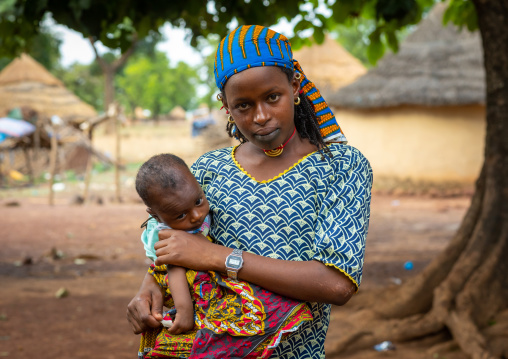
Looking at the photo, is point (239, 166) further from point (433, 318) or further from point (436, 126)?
point (436, 126)

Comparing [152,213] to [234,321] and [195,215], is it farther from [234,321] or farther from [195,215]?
[234,321]

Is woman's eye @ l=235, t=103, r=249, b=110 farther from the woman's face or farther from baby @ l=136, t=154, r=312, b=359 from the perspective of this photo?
baby @ l=136, t=154, r=312, b=359

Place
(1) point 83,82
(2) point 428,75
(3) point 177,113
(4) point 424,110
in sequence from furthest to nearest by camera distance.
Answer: (3) point 177,113 < (1) point 83,82 < (2) point 428,75 < (4) point 424,110

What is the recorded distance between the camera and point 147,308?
1611mm

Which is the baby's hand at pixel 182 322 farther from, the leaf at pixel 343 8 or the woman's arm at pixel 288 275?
the leaf at pixel 343 8

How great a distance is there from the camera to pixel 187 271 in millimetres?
1607

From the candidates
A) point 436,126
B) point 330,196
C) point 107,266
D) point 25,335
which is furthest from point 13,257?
point 436,126

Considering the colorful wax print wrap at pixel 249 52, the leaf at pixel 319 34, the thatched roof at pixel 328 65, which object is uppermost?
the thatched roof at pixel 328 65

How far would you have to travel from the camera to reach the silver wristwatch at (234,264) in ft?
4.91

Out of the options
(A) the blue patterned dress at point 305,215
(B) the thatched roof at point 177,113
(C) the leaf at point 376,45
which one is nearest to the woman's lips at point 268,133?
(A) the blue patterned dress at point 305,215

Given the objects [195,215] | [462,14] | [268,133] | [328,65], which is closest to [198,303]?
[195,215]

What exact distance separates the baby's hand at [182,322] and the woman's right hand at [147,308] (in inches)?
2.4

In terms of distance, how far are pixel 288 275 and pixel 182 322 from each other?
0.34 meters

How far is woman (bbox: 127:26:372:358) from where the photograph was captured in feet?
4.93
